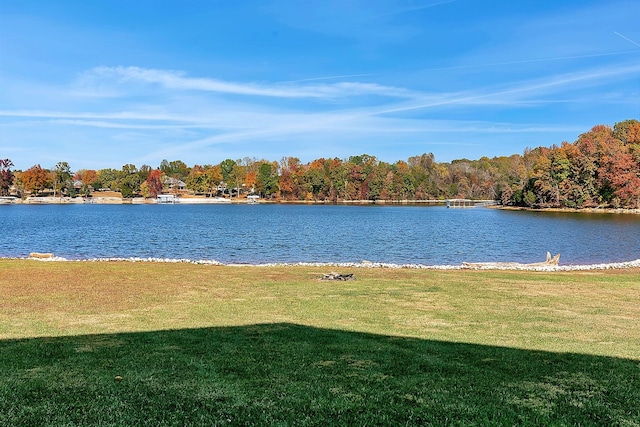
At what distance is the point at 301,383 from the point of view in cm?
641

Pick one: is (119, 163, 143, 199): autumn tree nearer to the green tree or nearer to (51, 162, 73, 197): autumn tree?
(51, 162, 73, 197): autumn tree

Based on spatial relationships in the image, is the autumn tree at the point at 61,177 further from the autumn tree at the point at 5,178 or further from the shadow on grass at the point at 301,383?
the shadow on grass at the point at 301,383

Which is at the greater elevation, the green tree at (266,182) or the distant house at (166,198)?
the green tree at (266,182)

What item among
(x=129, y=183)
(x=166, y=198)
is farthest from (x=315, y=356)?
(x=129, y=183)

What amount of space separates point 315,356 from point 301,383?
137cm

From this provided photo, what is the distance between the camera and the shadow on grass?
210 inches

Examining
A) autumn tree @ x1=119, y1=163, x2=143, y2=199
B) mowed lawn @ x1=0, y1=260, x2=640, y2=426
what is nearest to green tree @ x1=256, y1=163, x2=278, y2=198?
autumn tree @ x1=119, y1=163, x2=143, y2=199

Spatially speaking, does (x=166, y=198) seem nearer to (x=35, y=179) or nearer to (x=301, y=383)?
(x=35, y=179)

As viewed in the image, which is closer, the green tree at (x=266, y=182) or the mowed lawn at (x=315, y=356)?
the mowed lawn at (x=315, y=356)

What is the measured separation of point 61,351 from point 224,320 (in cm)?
349

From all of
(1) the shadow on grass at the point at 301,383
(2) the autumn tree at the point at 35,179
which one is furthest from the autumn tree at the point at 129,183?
(1) the shadow on grass at the point at 301,383

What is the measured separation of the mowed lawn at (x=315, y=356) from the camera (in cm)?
549

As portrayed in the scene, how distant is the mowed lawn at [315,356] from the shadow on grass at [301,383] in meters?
0.03

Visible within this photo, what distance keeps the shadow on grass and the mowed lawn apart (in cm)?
3
